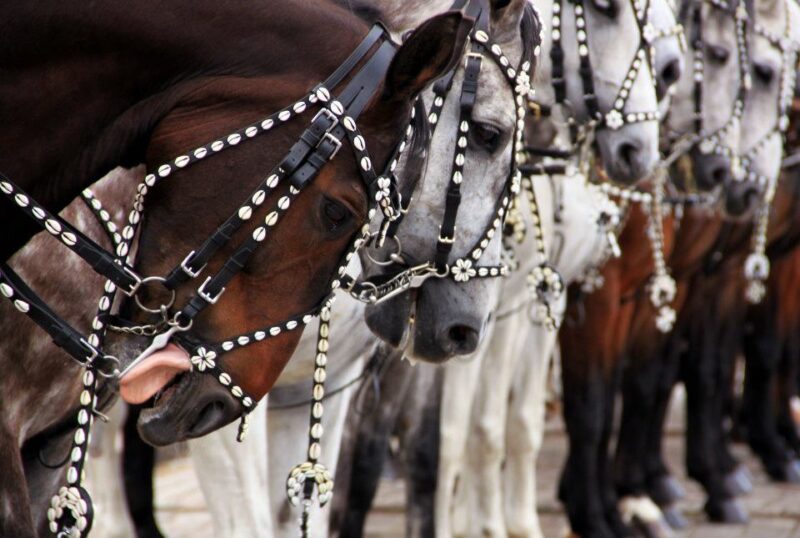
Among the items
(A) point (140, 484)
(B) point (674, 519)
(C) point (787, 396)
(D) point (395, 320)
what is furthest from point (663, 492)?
(D) point (395, 320)

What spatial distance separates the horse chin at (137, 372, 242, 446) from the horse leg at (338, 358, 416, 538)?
8.97 feet

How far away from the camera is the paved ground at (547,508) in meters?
7.27

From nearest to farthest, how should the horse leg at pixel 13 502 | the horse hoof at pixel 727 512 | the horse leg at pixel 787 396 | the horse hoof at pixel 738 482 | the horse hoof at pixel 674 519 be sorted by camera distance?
the horse leg at pixel 13 502, the horse hoof at pixel 674 519, the horse hoof at pixel 727 512, the horse hoof at pixel 738 482, the horse leg at pixel 787 396

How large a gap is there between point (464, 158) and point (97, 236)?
926mm

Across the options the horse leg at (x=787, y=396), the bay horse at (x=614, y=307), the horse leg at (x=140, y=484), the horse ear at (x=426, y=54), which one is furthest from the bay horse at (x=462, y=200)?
the horse leg at (x=787, y=396)

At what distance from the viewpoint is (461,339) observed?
135 inches

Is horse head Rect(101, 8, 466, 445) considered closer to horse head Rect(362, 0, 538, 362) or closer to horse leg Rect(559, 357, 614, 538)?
horse head Rect(362, 0, 538, 362)

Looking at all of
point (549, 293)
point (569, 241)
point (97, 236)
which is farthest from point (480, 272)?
point (569, 241)

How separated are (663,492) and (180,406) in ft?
18.8

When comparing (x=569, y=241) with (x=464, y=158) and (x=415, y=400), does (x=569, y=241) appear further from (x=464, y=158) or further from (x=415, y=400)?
(x=464, y=158)

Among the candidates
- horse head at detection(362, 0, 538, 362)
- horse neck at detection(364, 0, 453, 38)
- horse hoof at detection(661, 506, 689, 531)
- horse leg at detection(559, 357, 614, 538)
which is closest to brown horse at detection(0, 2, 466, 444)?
horse neck at detection(364, 0, 453, 38)

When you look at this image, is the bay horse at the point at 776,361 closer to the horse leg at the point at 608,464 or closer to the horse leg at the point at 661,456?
the horse leg at the point at 661,456

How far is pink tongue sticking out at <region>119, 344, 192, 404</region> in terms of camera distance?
235cm

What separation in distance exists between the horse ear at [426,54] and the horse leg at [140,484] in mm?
3274
